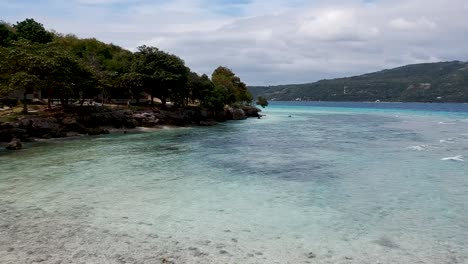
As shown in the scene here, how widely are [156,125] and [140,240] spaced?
57.9 m

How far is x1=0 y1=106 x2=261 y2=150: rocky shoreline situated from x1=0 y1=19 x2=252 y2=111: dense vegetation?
143 inches

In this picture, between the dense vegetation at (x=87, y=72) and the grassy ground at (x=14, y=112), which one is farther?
the dense vegetation at (x=87, y=72)

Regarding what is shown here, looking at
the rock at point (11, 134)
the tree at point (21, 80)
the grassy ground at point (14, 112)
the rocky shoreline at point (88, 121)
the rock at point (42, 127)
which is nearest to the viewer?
the rock at point (11, 134)

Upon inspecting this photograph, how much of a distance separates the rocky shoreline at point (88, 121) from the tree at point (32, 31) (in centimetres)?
2419

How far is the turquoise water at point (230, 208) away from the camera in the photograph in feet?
47.5

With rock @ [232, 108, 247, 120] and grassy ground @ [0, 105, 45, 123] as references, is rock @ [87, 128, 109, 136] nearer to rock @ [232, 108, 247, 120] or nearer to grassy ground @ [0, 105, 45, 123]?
grassy ground @ [0, 105, 45, 123]

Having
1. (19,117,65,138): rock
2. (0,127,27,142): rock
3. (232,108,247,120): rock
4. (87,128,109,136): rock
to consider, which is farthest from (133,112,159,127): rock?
(232,108,247,120): rock

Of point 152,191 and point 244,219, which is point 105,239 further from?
point 152,191

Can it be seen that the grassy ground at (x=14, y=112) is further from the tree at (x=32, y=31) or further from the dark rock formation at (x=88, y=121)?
the tree at (x=32, y=31)

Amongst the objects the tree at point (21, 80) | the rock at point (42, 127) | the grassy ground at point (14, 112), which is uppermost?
the tree at point (21, 80)

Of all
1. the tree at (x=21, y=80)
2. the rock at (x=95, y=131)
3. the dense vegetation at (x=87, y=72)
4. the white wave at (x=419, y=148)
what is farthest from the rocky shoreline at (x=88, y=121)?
the white wave at (x=419, y=148)

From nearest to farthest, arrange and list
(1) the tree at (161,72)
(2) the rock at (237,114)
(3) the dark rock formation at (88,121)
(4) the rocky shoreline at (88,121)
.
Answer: (4) the rocky shoreline at (88,121), (3) the dark rock formation at (88,121), (1) the tree at (161,72), (2) the rock at (237,114)

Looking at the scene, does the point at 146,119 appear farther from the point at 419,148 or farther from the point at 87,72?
the point at 419,148

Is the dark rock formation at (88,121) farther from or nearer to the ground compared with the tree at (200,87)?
nearer to the ground
